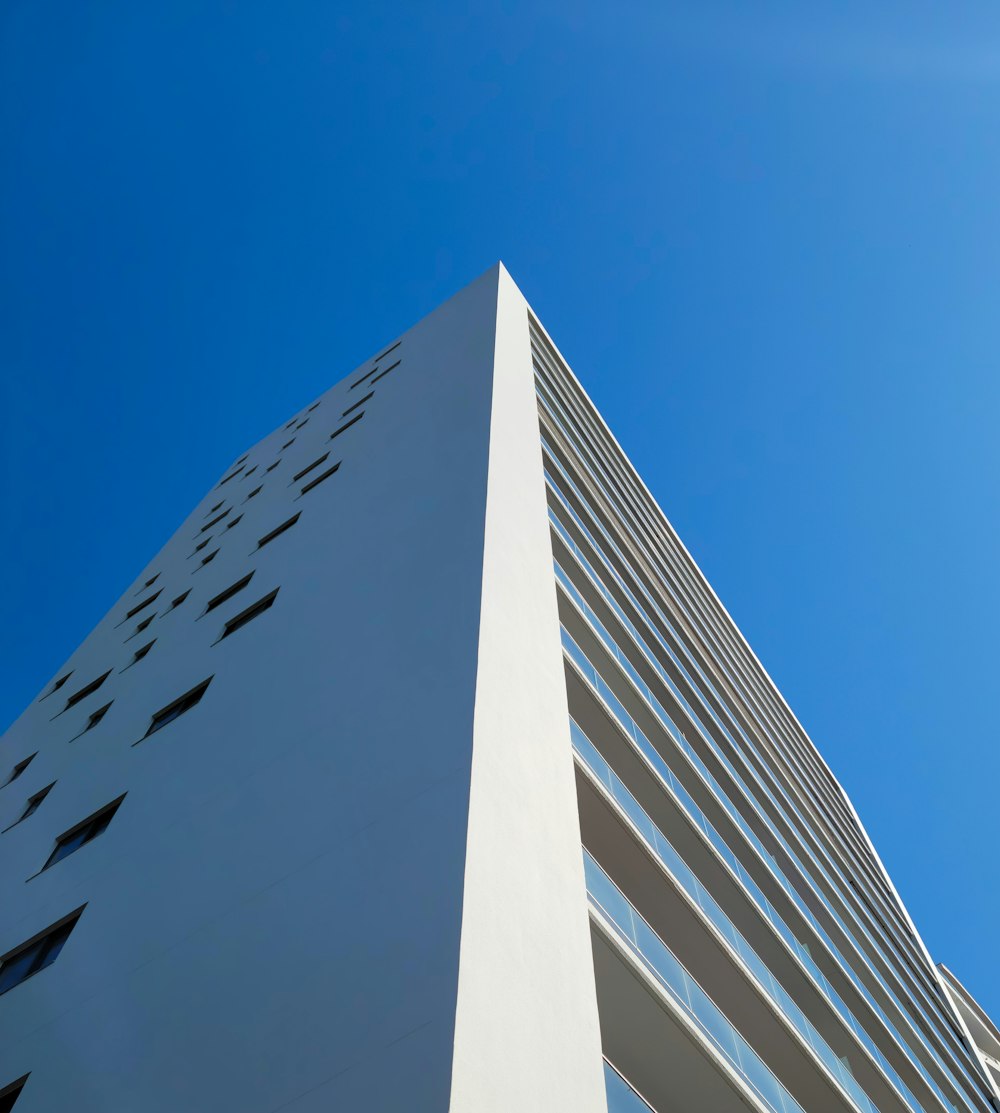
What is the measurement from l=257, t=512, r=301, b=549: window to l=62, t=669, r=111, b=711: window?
3340 mm

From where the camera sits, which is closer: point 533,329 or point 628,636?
point 628,636

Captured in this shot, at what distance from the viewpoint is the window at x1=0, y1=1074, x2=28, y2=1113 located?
7141 mm

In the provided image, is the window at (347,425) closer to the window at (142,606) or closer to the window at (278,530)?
the window at (278,530)

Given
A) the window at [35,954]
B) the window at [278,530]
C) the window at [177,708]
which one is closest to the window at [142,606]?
the window at [278,530]

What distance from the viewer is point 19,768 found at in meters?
14.6

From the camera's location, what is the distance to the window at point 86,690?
15.9m

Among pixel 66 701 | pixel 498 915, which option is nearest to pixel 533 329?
pixel 66 701

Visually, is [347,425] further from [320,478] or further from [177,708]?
[177,708]

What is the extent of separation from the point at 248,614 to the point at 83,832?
138 inches

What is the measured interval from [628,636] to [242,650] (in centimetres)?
680

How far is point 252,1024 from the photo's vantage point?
19.9ft

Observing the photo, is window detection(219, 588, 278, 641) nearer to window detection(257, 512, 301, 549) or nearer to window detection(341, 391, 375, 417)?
window detection(257, 512, 301, 549)

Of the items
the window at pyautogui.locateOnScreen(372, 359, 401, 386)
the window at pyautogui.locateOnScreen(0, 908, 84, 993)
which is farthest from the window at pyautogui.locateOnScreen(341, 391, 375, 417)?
the window at pyautogui.locateOnScreen(0, 908, 84, 993)

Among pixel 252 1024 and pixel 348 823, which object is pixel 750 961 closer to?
pixel 348 823
